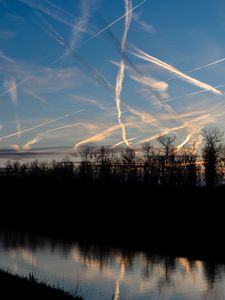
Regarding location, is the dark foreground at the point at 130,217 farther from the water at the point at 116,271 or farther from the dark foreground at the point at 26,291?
the dark foreground at the point at 26,291

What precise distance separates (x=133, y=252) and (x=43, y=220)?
102 ft

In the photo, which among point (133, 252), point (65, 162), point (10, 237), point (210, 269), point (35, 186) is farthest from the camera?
point (65, 162)

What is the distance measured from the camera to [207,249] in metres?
32.3

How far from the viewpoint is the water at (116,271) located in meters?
18.4

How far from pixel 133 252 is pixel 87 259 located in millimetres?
4276

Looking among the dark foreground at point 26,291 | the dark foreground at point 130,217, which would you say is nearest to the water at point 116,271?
the dark foreground at point 26,291

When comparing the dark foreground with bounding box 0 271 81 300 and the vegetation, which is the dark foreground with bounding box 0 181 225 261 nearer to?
the vegetation

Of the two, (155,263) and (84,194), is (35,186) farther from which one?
(155,263)

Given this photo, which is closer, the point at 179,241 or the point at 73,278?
the point at 73,278

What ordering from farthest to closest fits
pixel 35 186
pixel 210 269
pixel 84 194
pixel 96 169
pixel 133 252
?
pixel 96 169
pixel 35 186
pixel 84 194
pixel 133 252
pixel 210 269

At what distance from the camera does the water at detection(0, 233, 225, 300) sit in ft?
60.3

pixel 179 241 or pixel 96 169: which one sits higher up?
pixel 96 169

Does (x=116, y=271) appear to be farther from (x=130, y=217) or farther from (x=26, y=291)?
(x=130, y=217)

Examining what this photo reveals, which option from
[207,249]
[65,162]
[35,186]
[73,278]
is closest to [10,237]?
[207,249]
